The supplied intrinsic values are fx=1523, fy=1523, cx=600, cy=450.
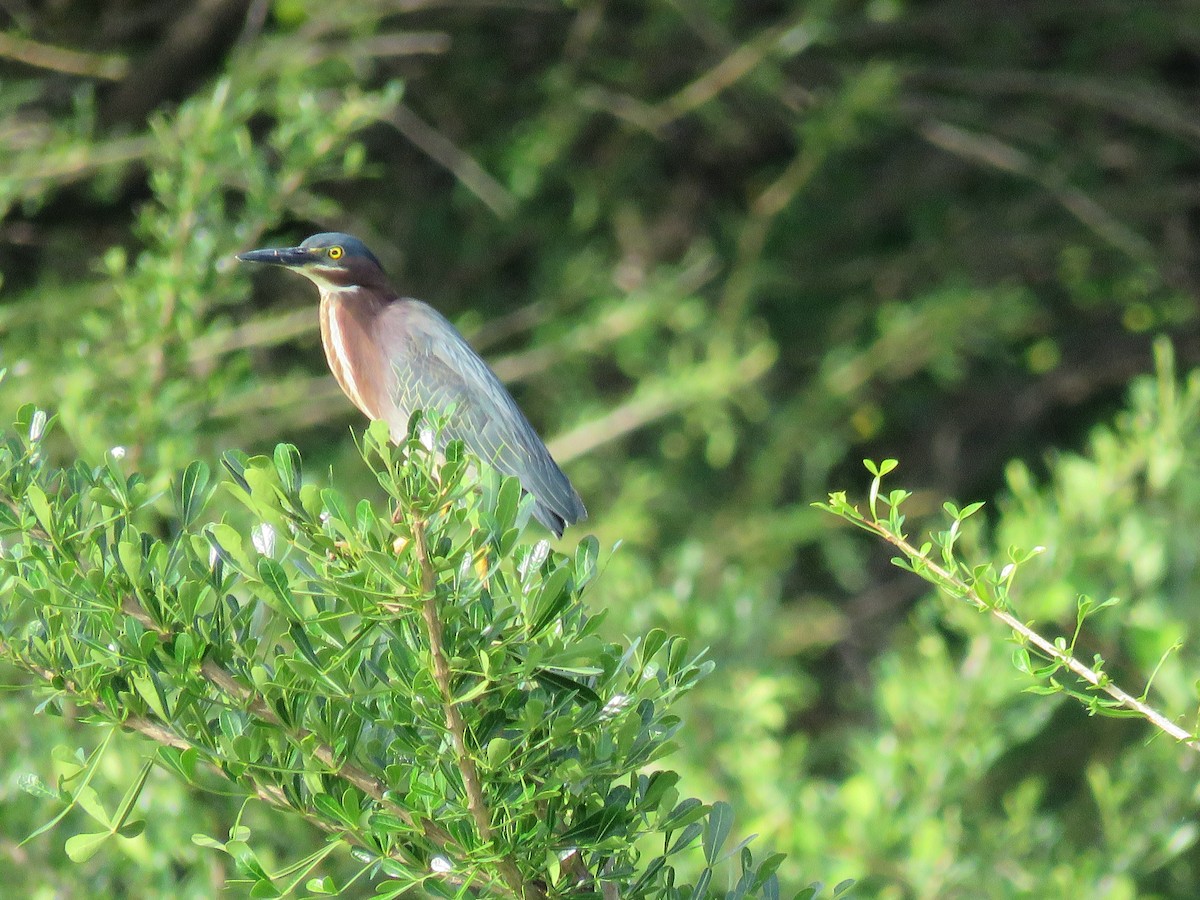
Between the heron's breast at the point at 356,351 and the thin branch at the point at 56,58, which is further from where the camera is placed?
the thin branch at the point at 56,58

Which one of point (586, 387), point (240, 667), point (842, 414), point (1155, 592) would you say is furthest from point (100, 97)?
point (240, 667)

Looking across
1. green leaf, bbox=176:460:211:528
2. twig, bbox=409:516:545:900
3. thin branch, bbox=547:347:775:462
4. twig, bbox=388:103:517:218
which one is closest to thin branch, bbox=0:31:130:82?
twig, bbox=388:103:517:218

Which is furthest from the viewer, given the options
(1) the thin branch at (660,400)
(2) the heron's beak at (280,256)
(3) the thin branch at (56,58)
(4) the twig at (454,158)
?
(4) the twig at (454,158)

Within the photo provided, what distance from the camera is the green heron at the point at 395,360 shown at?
312 cm

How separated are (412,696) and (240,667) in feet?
0.72

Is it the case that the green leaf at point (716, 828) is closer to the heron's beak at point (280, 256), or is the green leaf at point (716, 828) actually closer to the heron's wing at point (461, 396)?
the heron's wing at point (461, 396)

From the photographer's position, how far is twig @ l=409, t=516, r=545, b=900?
1502 millimetres

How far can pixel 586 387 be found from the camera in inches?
267

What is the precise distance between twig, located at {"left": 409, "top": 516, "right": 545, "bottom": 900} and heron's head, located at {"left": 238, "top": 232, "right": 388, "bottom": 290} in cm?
173

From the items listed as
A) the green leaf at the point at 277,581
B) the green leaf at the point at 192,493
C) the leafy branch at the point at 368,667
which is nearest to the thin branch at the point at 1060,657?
the leafy branch at the point at 368,667

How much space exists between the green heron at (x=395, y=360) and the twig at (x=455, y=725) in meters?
1.43

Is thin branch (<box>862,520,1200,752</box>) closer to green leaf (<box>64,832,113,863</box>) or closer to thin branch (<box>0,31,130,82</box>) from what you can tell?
green leaf (<box>64,832,113,863</box>)

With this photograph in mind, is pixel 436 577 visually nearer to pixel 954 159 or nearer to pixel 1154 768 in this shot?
pixel 1154 768

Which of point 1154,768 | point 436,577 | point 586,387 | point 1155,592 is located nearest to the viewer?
point 436,577
